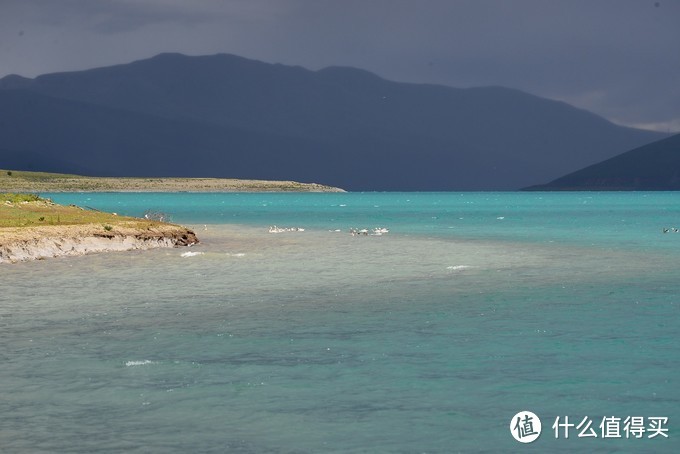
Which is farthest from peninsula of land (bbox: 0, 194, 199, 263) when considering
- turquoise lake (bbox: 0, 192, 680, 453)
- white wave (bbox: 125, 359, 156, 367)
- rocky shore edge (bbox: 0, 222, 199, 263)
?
white wave (bbox: 125, 359, 156, 367)

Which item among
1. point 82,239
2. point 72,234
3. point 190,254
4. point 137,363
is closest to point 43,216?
point 72,234

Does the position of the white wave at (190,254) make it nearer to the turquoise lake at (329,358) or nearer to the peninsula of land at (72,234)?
the peninsula of land at (72,234)

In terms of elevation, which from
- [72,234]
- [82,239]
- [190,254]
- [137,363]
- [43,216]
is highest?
[43,216]

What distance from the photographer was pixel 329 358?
19.9 meters

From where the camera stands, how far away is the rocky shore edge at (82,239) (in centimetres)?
4425

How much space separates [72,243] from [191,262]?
26.5 ft

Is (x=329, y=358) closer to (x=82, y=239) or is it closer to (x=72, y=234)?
(x=82, y=239)

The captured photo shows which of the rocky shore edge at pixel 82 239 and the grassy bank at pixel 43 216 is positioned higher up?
the grassy bank at pixel 43 216

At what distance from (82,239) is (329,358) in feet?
106

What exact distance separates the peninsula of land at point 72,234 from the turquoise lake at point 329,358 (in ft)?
16.3

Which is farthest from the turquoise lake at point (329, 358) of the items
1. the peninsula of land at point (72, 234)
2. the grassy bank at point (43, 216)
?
the grassy bank at point (43, 216)

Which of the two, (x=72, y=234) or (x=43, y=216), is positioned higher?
(x=43, y=216)

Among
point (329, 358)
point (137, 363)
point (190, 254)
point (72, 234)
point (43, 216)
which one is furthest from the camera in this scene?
point (43, 216)

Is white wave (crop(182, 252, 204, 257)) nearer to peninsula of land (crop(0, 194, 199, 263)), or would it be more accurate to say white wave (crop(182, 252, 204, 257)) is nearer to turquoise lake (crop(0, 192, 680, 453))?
peninsula of land (crop(0, 194, 199, 263))
